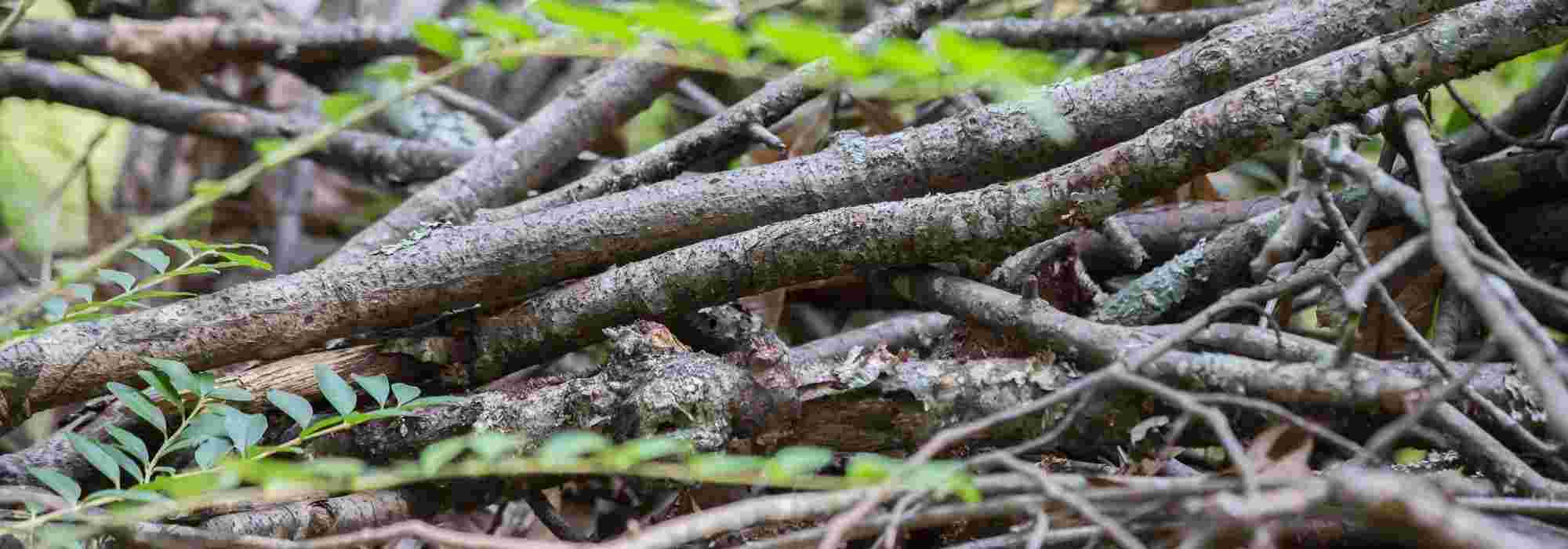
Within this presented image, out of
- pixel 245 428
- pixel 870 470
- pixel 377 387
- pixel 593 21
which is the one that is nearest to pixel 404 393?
pixel 377 387

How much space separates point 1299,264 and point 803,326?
0.80 m

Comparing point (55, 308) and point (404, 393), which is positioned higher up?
point (404, 393)

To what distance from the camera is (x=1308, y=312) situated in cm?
210

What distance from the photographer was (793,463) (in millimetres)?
688

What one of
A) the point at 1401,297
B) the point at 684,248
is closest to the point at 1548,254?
the point at 1401,297

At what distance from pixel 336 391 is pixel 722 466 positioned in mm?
501

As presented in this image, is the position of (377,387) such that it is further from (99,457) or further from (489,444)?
(489,444)

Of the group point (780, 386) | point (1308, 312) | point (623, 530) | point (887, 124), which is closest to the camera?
point (780, 386)

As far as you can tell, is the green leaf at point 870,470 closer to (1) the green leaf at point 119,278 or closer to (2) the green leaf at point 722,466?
(2) the green leaf at point 722,466

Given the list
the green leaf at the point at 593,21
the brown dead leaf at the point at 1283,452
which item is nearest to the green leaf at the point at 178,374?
the green leaf at the point at 593,21

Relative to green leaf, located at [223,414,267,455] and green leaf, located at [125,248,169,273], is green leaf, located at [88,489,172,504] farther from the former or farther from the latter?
green leaf, located at [125,248,169,273]

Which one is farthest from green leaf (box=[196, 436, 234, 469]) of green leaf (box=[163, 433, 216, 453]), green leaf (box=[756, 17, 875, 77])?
green leaf (box=[756, 17, 875, 77])

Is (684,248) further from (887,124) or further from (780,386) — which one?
(887,124)

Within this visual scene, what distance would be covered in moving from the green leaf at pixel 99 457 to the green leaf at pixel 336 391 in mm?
176
